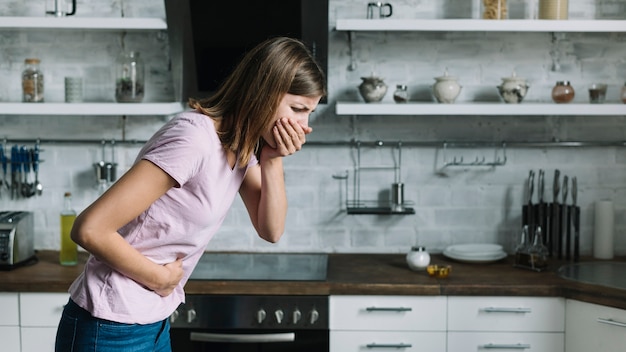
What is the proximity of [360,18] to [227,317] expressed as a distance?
1.44 meters

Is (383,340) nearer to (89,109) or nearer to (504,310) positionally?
(504,310)

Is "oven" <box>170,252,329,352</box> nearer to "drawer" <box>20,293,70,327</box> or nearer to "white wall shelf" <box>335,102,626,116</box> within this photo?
"drawer" <box>20,293,70,327</box>

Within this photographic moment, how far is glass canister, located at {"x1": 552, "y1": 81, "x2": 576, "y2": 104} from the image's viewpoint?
3.34 metres

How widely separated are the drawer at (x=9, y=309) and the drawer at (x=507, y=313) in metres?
1.61

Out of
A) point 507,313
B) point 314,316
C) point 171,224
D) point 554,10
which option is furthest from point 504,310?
point 171,224

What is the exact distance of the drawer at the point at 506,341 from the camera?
9.73ft

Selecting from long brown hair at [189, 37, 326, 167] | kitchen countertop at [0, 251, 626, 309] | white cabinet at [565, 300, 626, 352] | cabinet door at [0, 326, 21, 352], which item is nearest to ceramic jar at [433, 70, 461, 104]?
kitchen countertop at [0, 251, 626, 309]

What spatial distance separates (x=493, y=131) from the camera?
3.57m

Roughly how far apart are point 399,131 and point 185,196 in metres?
1.93

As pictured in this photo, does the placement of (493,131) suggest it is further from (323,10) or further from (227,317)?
(227,317)

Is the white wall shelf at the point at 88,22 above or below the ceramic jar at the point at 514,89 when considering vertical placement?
above

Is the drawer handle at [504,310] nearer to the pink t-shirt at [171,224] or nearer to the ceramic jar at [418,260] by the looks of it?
the ceramic jar at [418,260]

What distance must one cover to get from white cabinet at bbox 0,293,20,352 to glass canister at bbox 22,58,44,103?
35.6 inches

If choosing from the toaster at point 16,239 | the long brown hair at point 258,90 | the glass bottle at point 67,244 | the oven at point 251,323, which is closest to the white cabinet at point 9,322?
the toaster at point 16,239
